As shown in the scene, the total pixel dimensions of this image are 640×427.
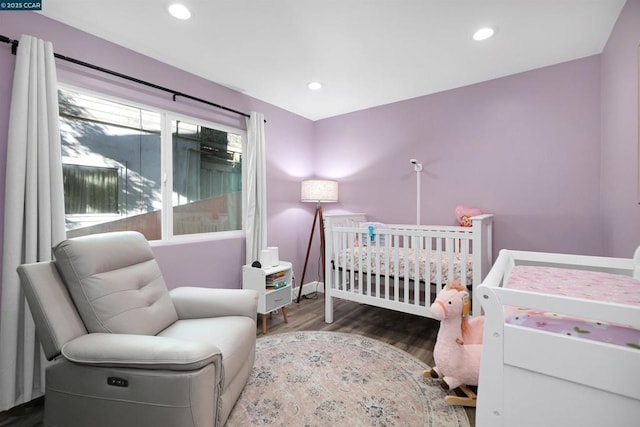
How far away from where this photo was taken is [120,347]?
3.68 feet

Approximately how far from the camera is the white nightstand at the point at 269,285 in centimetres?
250

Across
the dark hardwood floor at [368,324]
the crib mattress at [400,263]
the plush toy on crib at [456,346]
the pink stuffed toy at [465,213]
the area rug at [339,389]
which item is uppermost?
the pink stuffed toy at [465,213]

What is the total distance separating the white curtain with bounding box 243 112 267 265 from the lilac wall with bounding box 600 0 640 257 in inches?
106

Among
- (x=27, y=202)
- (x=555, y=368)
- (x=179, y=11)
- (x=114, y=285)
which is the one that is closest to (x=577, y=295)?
(x=555, y=368)

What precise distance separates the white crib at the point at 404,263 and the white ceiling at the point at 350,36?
4.19 ft

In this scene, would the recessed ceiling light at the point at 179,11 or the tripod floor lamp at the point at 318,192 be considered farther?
the tripod floor lamp at the point at 318,192

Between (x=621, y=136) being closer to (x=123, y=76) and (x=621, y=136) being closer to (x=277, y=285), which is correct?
(x=277, y=285)

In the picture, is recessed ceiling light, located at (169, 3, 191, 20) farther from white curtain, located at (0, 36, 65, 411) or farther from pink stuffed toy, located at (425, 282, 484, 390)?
pink stuffed toy, located at (425, 282, 484, 390)

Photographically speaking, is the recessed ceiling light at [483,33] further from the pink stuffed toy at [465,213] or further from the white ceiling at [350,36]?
the pink stuffed toy at [465,213]

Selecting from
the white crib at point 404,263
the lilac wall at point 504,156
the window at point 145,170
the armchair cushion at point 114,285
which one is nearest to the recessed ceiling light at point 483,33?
the lilac wall at point 504,156

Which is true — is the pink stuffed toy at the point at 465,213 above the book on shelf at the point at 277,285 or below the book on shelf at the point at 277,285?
above

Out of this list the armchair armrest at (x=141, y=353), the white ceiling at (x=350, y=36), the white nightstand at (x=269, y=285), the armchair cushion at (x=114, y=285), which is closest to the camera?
the armchair armrest at (x=141, y=353)

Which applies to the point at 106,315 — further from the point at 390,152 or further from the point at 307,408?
the point at 390,152


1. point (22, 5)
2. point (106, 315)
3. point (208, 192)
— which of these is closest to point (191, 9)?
point (22, 5)
